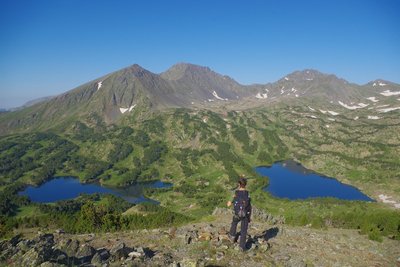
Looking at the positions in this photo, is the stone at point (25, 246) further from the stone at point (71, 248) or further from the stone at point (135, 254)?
the stone at point (135, 254)

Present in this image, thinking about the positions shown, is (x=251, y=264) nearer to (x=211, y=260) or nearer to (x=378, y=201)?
(x=211, y=260)

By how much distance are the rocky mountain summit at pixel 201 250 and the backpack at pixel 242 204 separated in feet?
14.6

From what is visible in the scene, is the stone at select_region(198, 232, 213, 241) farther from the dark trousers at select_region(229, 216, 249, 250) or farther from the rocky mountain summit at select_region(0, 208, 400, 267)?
the dark trousers at select_region(229, 216, 249, 250)

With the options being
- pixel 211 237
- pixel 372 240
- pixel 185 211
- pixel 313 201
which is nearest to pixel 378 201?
pixel 313 201

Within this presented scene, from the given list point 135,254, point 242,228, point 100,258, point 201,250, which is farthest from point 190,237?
point 100,258

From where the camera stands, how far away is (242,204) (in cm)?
2731

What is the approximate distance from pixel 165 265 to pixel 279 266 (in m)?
10.2

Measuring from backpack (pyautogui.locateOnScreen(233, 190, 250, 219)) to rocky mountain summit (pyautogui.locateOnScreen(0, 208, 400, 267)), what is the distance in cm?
446

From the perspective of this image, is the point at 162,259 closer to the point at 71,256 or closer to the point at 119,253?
the point at 119,253

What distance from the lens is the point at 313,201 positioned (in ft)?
613

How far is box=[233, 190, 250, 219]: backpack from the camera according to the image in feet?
89.4

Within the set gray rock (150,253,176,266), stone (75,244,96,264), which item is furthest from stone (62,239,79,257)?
gray rock (150,253,176,266)

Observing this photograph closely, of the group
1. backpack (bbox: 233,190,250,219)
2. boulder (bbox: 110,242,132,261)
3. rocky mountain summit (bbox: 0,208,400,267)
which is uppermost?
backpack (bbox: 233,190,250,219)

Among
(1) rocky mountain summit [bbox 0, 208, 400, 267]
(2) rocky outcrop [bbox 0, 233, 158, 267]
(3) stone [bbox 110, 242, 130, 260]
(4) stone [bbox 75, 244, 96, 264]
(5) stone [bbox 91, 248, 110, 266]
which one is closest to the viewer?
(2) rocky outcrop [bbox 0, 233, 158, 267]
